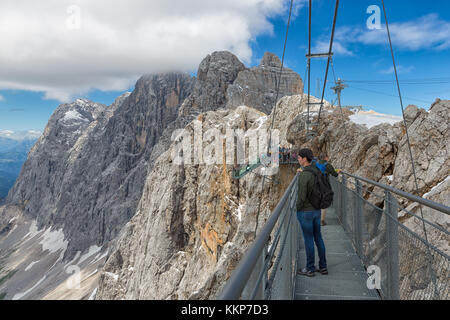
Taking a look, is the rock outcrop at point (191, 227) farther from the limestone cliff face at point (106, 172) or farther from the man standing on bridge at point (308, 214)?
the limestone cliff face at point (106, 172)

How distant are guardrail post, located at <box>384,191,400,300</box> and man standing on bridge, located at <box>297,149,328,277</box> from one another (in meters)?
1.08

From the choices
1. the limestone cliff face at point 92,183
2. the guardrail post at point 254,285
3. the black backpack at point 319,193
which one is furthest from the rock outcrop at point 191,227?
the guardrail post at point 254,285

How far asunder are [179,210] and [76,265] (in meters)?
73.4

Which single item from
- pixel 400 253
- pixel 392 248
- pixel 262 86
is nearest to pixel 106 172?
pixel 262 86

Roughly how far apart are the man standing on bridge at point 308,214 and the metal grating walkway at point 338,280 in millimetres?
202

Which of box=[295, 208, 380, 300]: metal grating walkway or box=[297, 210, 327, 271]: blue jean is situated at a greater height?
box=[297, 210, 327, 271]: blue jean

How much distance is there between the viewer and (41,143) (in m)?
→ 173

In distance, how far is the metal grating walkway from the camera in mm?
3920

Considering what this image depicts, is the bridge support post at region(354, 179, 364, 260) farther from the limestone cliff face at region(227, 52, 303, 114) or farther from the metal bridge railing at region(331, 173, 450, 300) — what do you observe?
the limestone cliff face at region(227, 52, 303, 114)

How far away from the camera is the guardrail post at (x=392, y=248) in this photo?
10.6 ft

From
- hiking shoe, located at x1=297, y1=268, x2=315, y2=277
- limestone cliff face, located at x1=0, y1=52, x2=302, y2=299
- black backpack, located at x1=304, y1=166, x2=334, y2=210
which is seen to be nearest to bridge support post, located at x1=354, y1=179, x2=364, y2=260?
black backpack, located at x1=304, y1=166, x2=334, y2=210

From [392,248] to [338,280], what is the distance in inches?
54.8

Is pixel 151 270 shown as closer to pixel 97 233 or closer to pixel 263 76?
pixel 263 76

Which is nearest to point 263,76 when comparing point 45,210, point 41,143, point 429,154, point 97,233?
point 429,154
